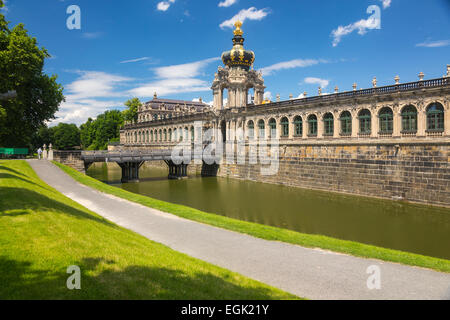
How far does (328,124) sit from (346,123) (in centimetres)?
236

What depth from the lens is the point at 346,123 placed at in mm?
33125

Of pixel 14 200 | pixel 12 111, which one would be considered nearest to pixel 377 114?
pixel 14 200

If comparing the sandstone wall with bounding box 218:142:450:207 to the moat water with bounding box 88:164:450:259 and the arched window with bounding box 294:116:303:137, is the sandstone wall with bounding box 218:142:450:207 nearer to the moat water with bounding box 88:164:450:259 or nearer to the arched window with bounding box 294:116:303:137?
the moat water with bounding box 88:164:450:259

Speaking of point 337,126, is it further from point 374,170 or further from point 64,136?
point 64,136

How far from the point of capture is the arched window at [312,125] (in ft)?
120

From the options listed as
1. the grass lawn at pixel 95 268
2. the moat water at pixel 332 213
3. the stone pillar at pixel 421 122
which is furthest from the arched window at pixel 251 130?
the grass lawn at pixel 95 268

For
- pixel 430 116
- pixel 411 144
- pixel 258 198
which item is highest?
pixel 430 116

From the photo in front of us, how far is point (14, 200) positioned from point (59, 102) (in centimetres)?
2718

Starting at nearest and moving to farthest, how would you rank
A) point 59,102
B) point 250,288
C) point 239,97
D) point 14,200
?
point 250,288 < point 14,200 < point 59,102 < point 239,97

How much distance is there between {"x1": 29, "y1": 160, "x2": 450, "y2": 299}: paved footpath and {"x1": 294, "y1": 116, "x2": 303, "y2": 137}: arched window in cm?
2564

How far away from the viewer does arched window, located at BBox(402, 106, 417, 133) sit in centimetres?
2728

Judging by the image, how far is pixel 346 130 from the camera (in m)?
33.2
